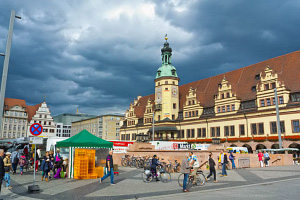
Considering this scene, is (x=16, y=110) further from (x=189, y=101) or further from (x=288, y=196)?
(x=288, y=196)

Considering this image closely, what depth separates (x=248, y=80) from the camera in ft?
164

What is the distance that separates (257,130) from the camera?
44.0 metres

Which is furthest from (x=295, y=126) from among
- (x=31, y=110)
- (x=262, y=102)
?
(x=31, y=110)

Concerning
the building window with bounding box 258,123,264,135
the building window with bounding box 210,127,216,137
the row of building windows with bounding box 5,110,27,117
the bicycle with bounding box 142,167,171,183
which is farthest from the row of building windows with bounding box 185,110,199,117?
the row of building windows with bounding box 5,110,27,117

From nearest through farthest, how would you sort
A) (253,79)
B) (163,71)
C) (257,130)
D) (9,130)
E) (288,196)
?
(288,196), (257,130), (253,79), (163,71), (9,130)

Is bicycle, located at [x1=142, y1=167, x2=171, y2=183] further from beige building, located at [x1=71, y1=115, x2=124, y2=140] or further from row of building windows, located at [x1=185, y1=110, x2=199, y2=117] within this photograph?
beige building, located at [x1=71, y1=115, x2=124, y2=140]

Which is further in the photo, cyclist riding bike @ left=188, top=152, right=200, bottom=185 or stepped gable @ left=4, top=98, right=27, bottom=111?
stepped gable @ left=4, top=98, right=27, bottom=111

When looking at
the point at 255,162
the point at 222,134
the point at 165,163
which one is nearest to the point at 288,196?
the point at 165,163

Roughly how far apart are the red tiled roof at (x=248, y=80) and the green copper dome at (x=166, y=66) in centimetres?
580

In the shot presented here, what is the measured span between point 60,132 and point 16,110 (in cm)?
5683

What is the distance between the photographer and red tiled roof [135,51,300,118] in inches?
1682

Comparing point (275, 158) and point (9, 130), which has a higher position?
point (9, 130)

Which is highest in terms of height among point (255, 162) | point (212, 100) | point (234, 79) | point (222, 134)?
point (234, 79)

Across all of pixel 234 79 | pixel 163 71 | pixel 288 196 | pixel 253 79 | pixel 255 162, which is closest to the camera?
pixel 288 196
